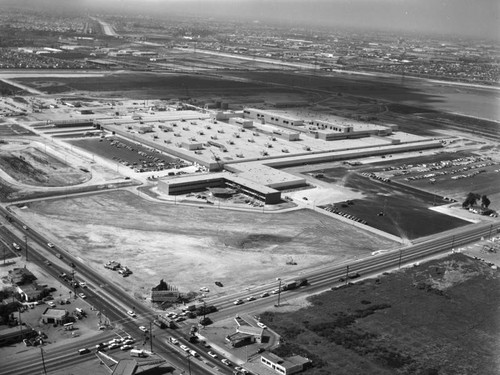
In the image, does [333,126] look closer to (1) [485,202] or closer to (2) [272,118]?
(2) [272,118]

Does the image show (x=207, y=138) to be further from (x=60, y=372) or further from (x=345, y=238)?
(x=60, y=372)

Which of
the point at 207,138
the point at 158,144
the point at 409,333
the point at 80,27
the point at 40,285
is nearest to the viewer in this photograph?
the point at 409,333

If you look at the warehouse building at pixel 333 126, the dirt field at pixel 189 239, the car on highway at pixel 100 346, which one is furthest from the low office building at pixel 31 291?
the warehouse building at pixel 333 126

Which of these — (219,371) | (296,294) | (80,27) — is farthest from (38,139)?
(80,27)

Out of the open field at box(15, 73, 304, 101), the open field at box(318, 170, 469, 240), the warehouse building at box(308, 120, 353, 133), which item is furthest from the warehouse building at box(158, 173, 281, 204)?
the open field at box(15, 73, 304, 101)

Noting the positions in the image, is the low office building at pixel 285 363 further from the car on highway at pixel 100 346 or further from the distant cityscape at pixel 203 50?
the distant cityscape at pixel 203 50

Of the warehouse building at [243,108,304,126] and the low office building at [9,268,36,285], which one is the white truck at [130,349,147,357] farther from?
the warehouse building at [243,108,304,126]
